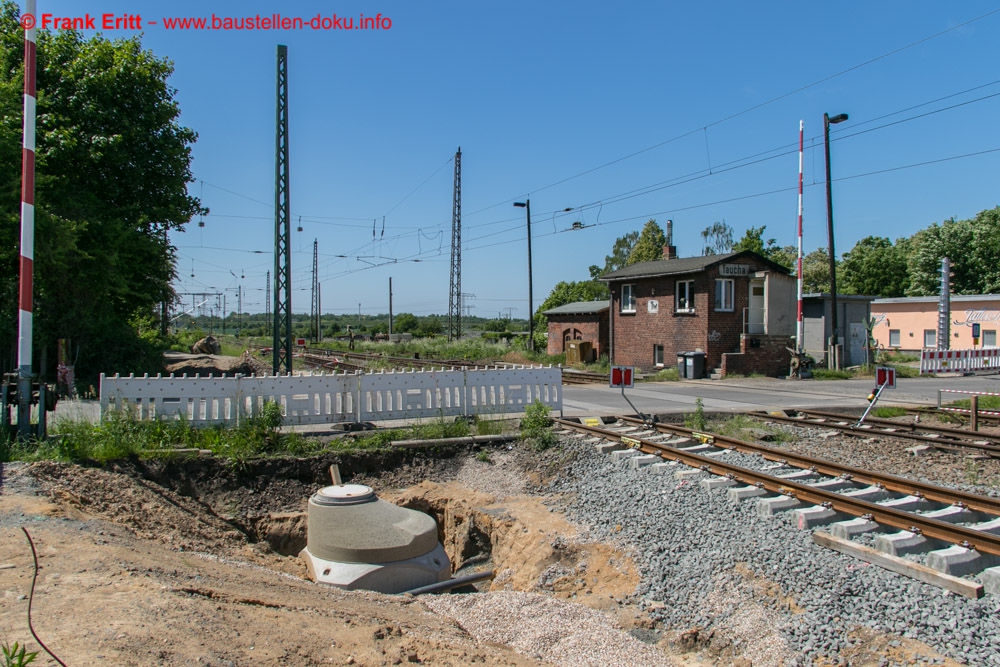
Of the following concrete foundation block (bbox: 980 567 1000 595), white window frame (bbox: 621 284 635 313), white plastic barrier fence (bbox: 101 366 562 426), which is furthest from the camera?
white window frame (bbox: 621 284 635 313)

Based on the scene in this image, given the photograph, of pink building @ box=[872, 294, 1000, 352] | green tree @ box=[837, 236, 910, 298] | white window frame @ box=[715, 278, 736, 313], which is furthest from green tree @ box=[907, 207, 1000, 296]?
white window frame @ box=[715, 278, 736, 313]

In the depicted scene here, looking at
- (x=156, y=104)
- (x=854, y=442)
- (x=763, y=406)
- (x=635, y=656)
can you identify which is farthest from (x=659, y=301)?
(x=635, y=656)

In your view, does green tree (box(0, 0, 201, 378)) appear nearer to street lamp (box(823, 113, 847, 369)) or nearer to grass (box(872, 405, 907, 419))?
grass (box(872, 405, 907, 419))

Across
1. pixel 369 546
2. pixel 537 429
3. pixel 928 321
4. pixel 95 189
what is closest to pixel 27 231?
pixel 369 546

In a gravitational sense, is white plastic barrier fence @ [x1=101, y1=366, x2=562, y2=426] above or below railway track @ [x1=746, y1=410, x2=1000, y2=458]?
above

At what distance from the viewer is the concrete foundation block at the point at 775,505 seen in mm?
7238

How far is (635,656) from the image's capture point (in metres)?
5.14

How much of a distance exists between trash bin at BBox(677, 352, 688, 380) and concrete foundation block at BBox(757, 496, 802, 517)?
18359mm

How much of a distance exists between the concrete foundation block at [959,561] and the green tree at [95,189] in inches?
747

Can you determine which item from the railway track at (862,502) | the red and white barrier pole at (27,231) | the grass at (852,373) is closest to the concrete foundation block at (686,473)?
the railway track at (862,502)

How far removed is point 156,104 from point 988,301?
Result: 41.9 meters

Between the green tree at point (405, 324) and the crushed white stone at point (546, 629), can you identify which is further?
the green tree at point (405, 324)

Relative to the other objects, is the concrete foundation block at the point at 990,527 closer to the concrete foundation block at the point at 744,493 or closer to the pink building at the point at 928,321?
the concrete foundation block at the point at 744,493

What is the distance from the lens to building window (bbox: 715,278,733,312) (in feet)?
87.6
